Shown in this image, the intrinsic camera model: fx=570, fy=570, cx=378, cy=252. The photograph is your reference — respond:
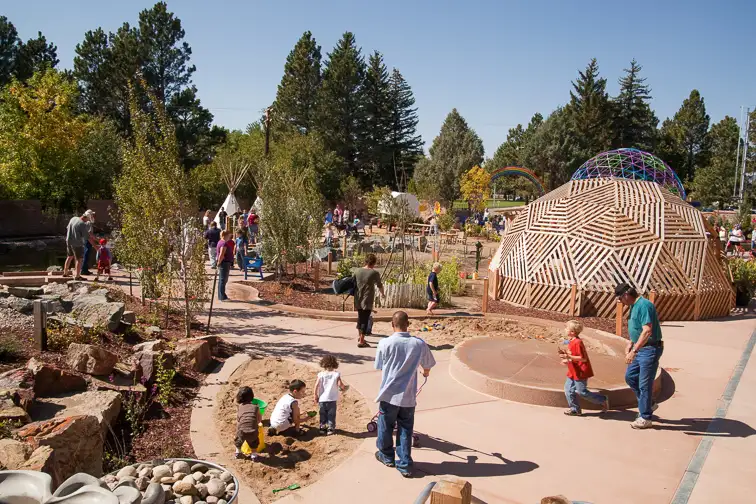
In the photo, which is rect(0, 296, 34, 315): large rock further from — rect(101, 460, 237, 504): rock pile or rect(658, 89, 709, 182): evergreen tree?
rect(658, 89, 709, 182): evergreen tree

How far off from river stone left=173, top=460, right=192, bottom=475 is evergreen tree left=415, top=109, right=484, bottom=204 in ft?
174

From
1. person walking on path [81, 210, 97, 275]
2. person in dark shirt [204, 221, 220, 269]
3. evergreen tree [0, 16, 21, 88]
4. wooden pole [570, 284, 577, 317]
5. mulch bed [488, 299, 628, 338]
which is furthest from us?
evergreen tree [0, 16, 21, 88]

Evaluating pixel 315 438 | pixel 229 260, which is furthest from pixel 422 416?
pixel 229 260

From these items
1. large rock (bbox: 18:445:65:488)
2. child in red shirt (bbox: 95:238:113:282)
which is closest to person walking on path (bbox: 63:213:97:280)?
child in red shirt (bbox: 95:238:113:282)

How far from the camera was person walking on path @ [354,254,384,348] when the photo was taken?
363 inches

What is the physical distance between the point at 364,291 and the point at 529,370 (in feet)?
9.34


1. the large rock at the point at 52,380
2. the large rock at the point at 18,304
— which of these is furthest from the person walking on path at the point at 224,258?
the large rock at the point at 52,380

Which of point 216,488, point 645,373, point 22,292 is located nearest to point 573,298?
point 645,373

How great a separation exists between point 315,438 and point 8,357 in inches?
151

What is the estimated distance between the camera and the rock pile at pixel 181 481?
423 centimetres

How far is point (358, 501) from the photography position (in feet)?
15.5

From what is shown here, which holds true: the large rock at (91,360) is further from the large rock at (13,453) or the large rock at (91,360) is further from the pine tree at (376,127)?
the pine tree at (376,127)

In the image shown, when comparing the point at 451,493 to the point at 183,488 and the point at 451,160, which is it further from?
the point at 451,160

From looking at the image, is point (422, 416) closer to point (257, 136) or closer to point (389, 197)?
point (389, 197)
